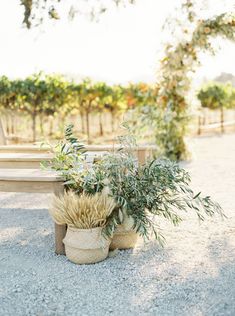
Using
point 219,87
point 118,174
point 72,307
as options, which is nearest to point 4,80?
point 219,87

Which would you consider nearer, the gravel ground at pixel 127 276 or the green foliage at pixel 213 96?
the gravel ground at pixel 127 276

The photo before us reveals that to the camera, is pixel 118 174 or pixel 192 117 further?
pixel 192 117

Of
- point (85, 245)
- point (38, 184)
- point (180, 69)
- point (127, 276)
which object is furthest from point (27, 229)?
point (180, 69)

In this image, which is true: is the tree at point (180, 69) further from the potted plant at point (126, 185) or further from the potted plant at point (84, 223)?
the potted plant at point (84, 223)

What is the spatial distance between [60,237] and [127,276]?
2.18 ft

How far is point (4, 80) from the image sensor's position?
1218 centimetres

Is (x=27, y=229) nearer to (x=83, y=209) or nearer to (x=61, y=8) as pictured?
(x=83, y=209)

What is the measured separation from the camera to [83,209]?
10.8 ft

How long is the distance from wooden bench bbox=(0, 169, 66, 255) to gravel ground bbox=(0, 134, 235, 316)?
18cm

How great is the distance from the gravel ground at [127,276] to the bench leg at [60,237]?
2.6 inches

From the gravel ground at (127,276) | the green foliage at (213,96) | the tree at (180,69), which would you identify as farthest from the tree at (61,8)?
the green foliage at (213,96)

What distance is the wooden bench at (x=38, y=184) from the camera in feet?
11.6

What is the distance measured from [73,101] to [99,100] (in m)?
1.00

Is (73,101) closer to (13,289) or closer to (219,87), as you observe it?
(219,87)
